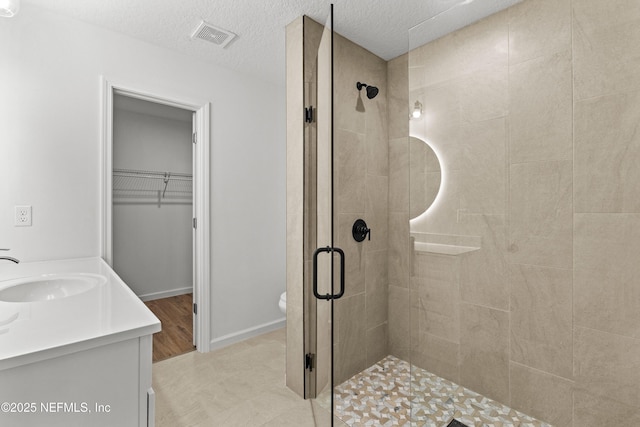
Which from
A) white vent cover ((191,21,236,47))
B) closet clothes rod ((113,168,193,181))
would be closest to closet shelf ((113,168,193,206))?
closet clothes rod ((113,168,193,181))

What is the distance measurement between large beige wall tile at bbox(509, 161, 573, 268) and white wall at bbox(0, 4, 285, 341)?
2.10m

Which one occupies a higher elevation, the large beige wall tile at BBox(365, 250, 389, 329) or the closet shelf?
the closet shelf

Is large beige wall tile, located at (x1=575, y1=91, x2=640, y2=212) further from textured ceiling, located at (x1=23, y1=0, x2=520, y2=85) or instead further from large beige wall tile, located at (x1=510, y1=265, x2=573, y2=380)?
textured ceiling, located at (x1=23, y1=0, x2=520, y2=85)

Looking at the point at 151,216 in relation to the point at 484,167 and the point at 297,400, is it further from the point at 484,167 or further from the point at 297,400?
the point at 484,167

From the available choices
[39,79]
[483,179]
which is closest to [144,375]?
[483,179]

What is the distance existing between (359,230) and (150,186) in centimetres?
307

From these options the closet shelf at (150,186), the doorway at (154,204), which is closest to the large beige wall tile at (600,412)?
the doorway at (154,204)

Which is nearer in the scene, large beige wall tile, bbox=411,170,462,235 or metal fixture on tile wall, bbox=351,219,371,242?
large beige wall tile, bbox=411,170,462,235

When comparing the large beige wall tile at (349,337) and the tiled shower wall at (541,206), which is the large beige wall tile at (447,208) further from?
the large beige wall tile at (349,337)

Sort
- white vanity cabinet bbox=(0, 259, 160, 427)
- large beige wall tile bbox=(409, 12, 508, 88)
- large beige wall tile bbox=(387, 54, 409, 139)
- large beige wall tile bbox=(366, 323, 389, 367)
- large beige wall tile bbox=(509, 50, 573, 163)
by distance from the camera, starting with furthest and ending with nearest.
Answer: large beige wall tile bbox=(366, 323, 389, 367)
large beige wall tile bbox=(387, 54, 409, 139)
large beige wall tile bbox=(409, 12, 508, 88)
large beige wall tile bbox=(509, 50, 573, 163)
white vanity cabinet bbox=(0, 259, 160, 427)

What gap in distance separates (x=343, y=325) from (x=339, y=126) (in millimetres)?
950

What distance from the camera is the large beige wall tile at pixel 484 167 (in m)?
1.29

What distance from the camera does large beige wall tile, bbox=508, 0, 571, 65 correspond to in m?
1.15

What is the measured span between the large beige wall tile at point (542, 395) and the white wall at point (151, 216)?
12.1 ft
